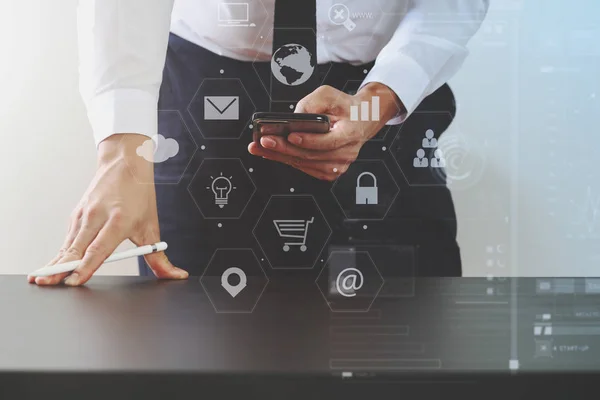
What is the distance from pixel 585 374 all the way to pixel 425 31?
376 mm

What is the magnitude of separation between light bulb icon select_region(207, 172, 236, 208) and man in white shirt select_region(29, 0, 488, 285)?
0.11 ft

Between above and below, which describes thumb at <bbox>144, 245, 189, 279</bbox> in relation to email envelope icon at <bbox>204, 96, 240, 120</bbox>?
below

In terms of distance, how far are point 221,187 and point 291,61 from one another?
6.4 inches

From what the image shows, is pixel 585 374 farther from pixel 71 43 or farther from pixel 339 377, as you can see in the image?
pixel 71 43

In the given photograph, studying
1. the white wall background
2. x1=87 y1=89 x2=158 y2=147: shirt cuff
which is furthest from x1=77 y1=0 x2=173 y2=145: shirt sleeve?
the white wall background

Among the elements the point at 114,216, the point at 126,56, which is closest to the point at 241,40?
the point at 126,56

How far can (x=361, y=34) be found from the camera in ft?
1.84

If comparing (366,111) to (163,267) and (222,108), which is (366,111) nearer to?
(222,108)

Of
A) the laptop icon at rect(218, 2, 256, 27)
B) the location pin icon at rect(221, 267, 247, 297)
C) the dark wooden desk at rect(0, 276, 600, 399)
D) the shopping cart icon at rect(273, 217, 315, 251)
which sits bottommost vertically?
the dark wooden desk at rect(0, 276, 600, 399)

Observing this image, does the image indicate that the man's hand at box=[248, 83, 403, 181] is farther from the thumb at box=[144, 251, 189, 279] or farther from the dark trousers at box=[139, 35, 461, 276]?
the thumb at box=[144, 251, 189, 279]

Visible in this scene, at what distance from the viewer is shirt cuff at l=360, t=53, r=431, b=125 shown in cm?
56

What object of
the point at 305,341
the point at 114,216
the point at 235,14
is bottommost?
the point at 305,341

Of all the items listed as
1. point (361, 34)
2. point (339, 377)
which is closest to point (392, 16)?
point (361, 34)

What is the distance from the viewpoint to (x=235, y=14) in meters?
0.56
